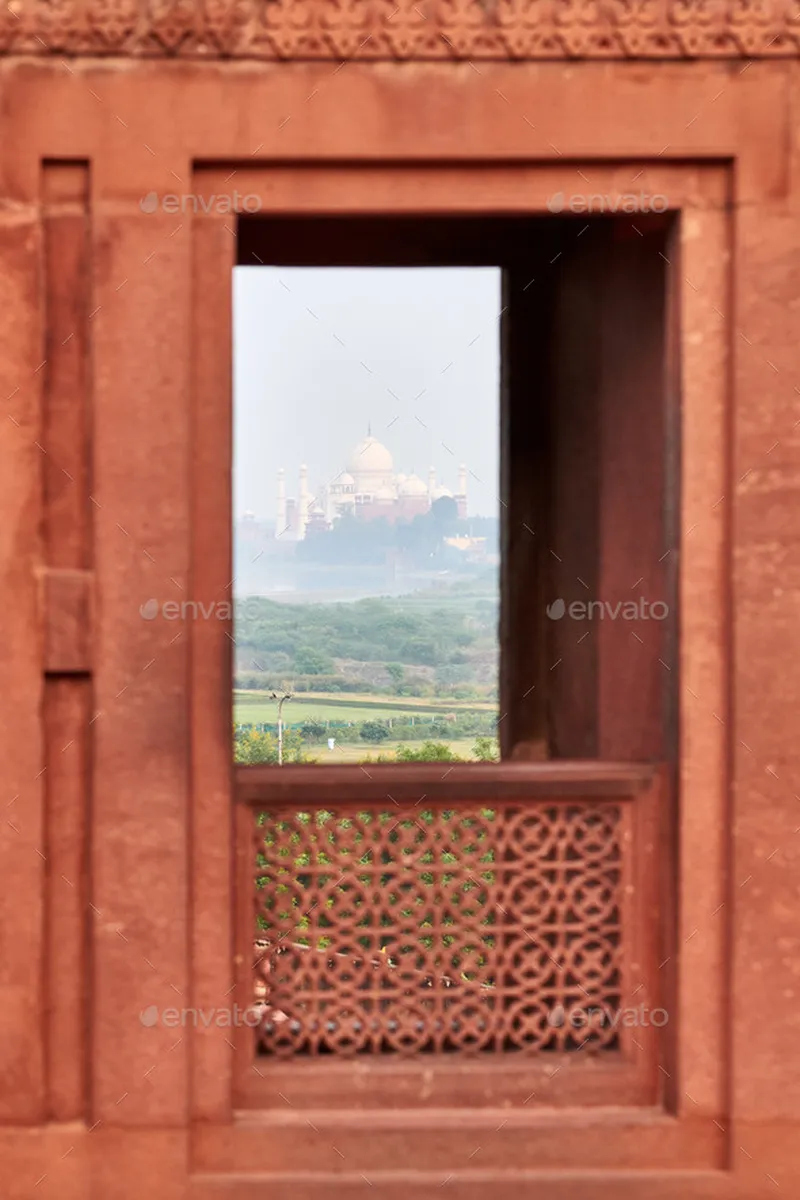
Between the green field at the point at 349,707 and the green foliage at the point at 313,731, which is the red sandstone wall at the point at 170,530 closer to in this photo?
the green foliage at the point at 313,731

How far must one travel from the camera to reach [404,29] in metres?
3.56

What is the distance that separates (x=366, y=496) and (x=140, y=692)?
962 inches

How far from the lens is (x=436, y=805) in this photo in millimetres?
3748

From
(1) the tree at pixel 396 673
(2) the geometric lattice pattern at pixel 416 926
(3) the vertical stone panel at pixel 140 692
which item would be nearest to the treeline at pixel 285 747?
(1) the tree at pixel 396 673

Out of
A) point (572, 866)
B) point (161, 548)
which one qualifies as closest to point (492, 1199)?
point (572, 866)

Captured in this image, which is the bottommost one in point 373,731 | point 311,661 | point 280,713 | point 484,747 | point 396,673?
point 484,747

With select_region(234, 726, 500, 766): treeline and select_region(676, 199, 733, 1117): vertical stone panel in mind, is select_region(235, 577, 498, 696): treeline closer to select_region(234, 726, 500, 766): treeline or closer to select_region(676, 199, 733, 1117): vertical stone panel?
select_region(234, 726, 500, 766): treeline

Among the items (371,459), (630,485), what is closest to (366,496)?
(371,459)

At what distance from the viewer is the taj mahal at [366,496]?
26628 millimetres

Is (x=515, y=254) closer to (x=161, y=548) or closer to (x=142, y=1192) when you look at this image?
(x=161, y=548)

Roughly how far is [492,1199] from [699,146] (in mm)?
3252

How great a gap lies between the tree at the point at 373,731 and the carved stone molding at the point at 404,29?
24806 mm

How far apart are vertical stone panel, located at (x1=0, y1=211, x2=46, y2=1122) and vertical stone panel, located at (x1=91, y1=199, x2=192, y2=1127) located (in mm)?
180

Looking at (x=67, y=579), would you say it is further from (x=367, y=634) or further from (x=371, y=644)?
(x=371, y=644)
